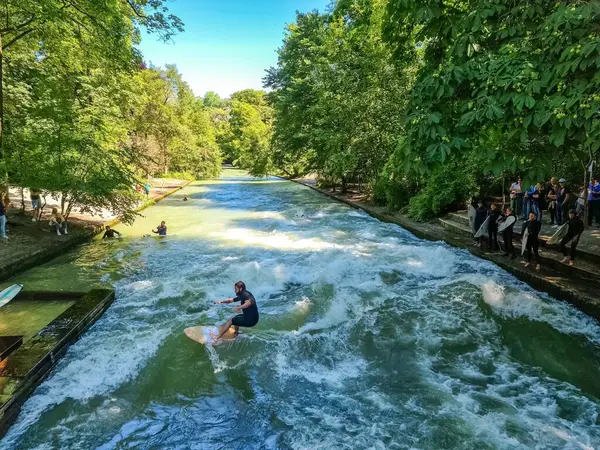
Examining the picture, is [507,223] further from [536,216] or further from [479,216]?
[479,216]

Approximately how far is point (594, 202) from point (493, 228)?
4.02 m

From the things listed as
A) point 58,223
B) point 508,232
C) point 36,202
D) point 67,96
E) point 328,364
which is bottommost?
point 328,364

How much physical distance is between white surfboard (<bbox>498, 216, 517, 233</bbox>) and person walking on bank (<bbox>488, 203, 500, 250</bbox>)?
0.74m

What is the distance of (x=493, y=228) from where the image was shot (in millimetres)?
13398

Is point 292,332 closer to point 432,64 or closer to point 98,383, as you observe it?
point 98,383

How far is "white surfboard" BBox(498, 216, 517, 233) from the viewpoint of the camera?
12.0 m

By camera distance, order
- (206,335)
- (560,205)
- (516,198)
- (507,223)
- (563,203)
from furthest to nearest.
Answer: (516,198) → (560,205) → (563,203) → (507,223) → (206,335)

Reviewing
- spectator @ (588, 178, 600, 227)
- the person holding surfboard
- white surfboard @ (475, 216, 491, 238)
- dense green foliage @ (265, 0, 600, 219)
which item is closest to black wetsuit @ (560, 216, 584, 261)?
the person holding surfboard

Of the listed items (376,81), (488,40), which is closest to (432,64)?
(488,40)

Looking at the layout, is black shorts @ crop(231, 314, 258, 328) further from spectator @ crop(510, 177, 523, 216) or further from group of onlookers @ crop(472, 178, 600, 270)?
spectator @ crop(510, 177, 523, 216)

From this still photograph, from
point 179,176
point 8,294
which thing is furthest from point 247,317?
point 179,176

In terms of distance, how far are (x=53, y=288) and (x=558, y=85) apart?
12430mm

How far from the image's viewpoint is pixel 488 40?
22.7 ft

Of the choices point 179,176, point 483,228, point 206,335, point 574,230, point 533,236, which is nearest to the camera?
point 206,335
